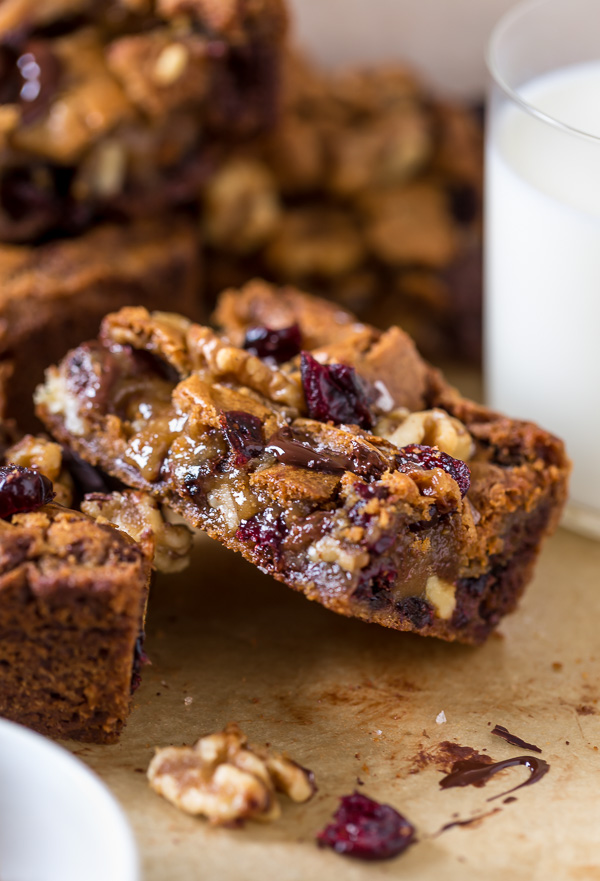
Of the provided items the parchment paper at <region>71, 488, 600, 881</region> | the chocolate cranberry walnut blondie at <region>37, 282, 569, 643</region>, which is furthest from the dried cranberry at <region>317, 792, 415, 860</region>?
the chocolate cranberry walnut blondie at <region>37, 282, 569, 643</region>

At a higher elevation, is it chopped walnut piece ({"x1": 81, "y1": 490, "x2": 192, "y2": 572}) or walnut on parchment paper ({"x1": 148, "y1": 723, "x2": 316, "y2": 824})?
chopped walnut piece ({"x1": 81, "y1": 490, "x2": 192, "y2": 572})

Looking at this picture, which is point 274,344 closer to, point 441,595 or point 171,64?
point 441,595

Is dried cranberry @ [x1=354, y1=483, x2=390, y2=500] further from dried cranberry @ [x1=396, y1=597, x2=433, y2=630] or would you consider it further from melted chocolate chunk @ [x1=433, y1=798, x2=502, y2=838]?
melted chocolate chunk @ [x1=433, y1=798, x2=502, y2=838]

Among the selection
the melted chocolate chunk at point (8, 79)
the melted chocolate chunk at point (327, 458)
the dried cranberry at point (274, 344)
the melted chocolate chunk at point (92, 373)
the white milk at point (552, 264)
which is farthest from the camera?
the melted chocolate chunk at point (8, 79)

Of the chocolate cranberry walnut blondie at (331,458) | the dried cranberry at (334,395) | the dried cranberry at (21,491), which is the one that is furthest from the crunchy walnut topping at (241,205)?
the dried cranberry at (21,491)

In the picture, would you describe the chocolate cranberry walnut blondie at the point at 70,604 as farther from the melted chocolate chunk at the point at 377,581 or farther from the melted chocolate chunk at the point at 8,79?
the melted chocolate chunk at the point at 8,79

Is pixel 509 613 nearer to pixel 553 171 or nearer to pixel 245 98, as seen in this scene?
pixel 553 171

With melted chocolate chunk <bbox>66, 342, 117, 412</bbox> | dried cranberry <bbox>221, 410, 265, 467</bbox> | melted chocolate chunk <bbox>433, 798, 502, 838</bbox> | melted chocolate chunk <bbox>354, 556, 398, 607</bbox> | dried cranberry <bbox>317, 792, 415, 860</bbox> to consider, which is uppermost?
dried cranberry <bbox>221, 410, 265, 467</bbox>
